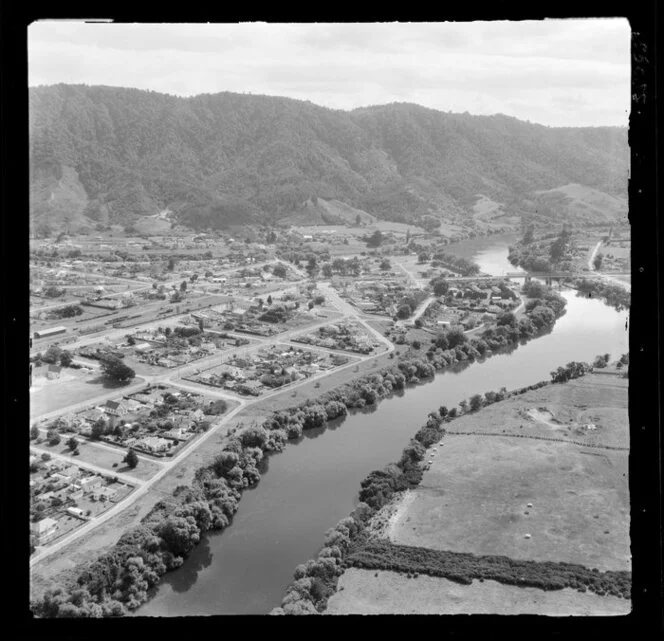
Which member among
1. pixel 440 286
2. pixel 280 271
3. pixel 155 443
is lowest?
pixel 155 443

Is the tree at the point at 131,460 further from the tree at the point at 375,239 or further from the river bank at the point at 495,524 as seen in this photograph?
the tree at the point at 375,239

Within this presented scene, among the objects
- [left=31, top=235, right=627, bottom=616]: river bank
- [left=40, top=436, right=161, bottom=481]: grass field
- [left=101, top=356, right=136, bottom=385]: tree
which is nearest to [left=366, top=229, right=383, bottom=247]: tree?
[left=31, top=235, right=627, bottom=616]: river bank

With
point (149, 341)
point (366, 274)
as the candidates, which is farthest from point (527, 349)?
point (149, 341)

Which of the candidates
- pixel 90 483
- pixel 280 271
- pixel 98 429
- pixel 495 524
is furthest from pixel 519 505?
pixel 280 271

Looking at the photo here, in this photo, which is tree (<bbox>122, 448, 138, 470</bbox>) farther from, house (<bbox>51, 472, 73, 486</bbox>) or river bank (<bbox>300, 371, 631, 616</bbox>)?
river bank (<bbox>300, 371, 631, 616</bbox>)

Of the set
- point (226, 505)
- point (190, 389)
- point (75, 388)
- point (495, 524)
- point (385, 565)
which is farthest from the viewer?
point (190, 389)

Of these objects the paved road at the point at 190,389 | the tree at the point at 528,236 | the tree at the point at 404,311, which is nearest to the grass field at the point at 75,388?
the paved road at the point at 190,389

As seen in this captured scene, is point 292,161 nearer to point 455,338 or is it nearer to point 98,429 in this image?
point 455,338
